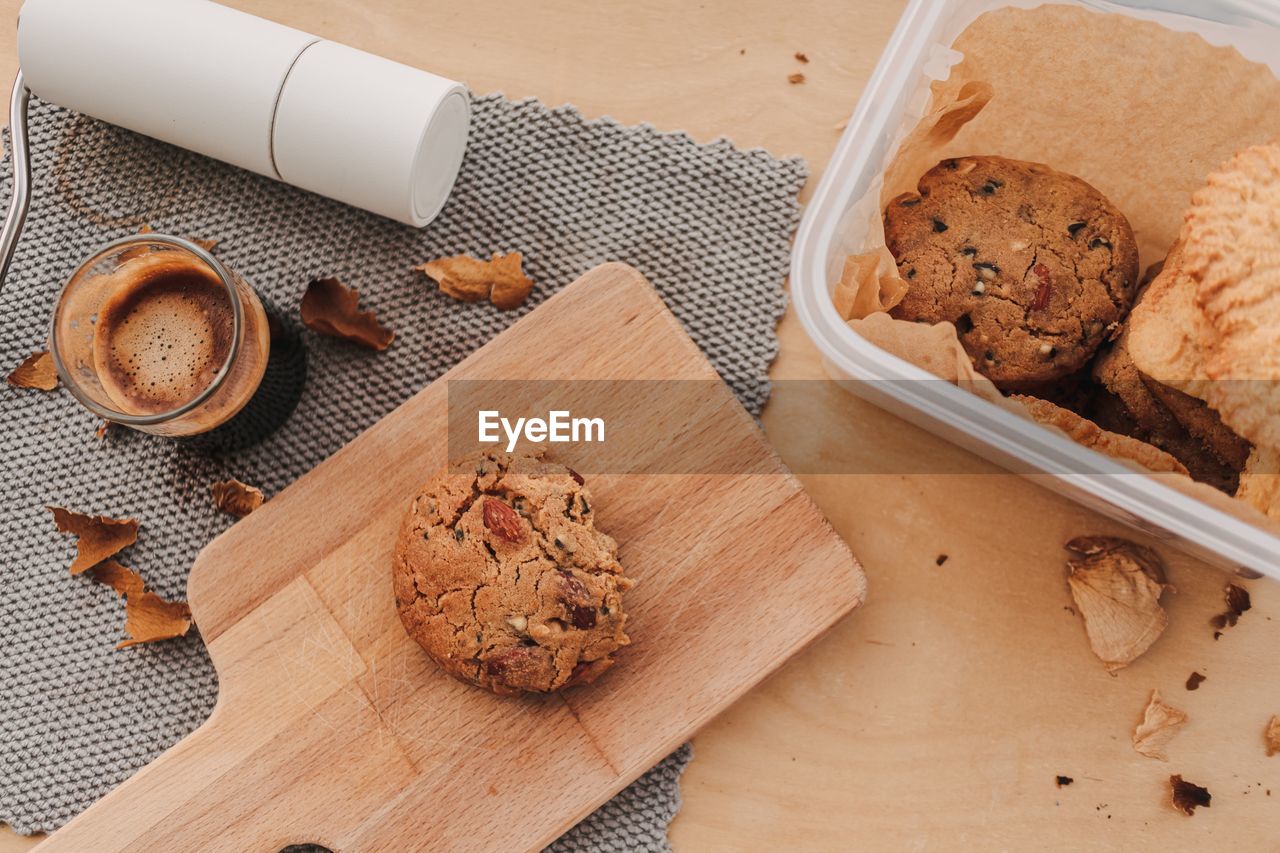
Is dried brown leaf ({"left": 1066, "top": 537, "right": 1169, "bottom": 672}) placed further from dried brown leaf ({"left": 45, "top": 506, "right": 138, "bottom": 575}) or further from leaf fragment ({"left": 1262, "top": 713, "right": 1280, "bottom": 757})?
dried brown leaf ({"left": 45, "top": 506, "right": 138, "bottom": 575})

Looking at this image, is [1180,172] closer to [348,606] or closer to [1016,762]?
[1016,762]

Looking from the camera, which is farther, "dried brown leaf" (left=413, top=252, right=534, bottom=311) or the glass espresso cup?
"dried brown leaf" (left=413, top=252, right=534, bottom=311)

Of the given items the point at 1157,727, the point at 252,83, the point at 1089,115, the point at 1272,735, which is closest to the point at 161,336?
the point at 252,83

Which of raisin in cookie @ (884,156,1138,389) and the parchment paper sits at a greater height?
the parchment paper

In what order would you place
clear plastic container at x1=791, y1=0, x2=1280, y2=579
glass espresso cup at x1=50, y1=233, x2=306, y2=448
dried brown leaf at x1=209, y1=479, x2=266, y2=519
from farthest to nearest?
1. dried brown leaf at x1=209, y1=479, x2=266, y2=519
2. glass espresso cup at x1=50, y1=233, x2=306, y2=448
3. clear plastic container at x1=791, y1=0, x2=1280, y2=579

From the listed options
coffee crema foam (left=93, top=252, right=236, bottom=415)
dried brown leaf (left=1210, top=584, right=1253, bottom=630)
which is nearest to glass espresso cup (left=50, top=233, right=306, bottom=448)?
coffee crema foam (left=93, top=252, right=236, bottom=415)

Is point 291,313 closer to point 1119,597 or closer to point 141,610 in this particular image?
point 141,610

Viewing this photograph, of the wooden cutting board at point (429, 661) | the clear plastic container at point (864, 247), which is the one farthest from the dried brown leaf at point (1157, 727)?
the wooden cutting board at point (429, 661)
